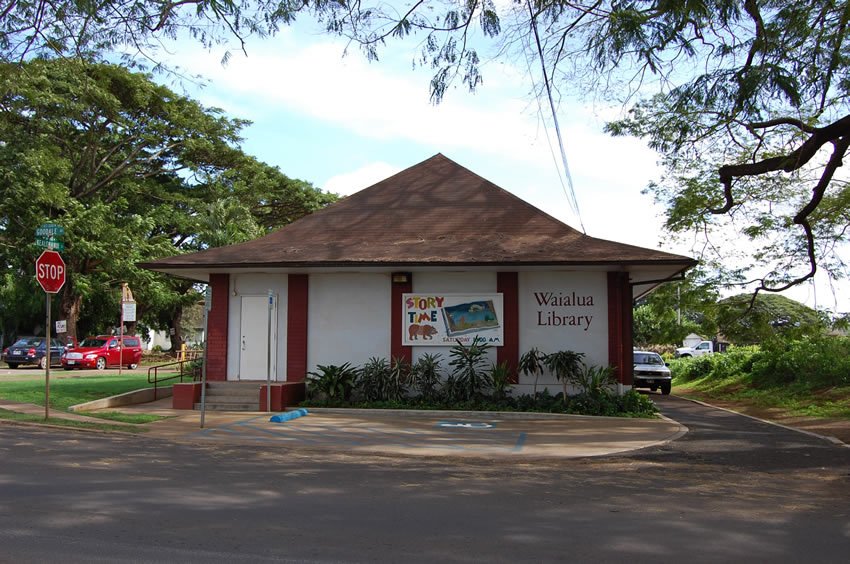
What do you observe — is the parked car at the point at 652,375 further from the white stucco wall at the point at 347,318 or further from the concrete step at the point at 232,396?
the concrete step at the point at 232,396

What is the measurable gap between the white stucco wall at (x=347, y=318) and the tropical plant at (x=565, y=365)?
13.5ft

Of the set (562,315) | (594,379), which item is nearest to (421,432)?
(594,379)

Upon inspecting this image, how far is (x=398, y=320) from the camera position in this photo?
17750mm

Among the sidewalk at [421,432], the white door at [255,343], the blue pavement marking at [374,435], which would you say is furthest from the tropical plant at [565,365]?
the white door at [255,343]

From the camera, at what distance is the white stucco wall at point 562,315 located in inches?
676

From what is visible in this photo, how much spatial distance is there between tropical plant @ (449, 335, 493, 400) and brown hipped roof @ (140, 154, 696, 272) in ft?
7.12

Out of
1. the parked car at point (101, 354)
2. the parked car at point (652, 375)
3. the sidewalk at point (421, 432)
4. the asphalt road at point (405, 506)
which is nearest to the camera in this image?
the asphalt road at point (405, 506)

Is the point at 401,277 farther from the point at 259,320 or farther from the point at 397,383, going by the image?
the point at 259,320

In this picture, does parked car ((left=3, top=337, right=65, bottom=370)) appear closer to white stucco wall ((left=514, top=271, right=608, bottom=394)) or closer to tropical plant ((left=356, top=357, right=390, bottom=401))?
tropical plant ((left=356, top=357, right=390, bottom=401))

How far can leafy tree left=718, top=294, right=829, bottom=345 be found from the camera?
21469 mm

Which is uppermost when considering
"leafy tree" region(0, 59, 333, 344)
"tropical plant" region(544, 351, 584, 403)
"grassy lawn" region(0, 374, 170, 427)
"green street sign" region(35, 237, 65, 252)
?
"leafy tree" region(0, 59, 333, 344)

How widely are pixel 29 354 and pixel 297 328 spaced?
72.4 ft

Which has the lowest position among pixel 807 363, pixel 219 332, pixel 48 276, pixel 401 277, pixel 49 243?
pixel 807 363

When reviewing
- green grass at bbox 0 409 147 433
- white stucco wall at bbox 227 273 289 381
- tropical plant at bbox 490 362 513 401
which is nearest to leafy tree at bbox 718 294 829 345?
tropical plant at bbox 490 362 513 401
